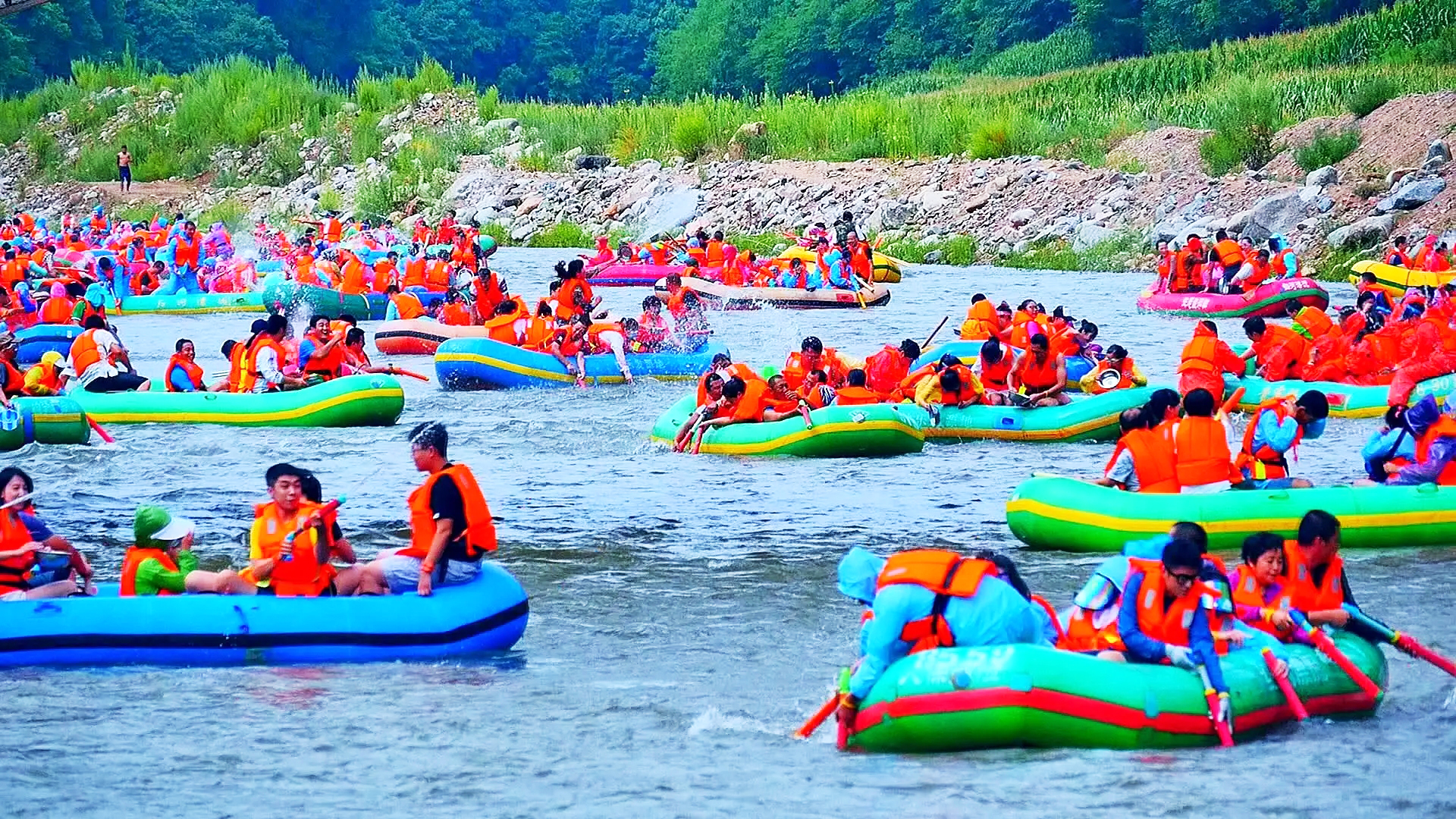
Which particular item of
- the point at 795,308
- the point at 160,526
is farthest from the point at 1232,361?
the point at 795,308

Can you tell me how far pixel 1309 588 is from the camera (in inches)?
313

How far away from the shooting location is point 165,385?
16.6 meters

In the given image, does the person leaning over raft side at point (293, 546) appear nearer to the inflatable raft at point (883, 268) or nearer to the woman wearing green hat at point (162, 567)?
the woman wearing green hat at point (162, 567)

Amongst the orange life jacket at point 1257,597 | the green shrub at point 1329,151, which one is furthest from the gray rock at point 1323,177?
the orange life jacket at point 1257,597

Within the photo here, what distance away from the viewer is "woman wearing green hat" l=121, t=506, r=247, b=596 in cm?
887

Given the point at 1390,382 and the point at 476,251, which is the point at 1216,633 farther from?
the point at 476,251

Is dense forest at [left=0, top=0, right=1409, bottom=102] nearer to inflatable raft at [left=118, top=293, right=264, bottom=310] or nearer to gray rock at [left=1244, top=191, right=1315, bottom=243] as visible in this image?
gray rock at [left=1244, top=191, right=1315, bottom=243]

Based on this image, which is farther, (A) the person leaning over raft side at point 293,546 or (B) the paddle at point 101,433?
(B) the paddle at point 101,433

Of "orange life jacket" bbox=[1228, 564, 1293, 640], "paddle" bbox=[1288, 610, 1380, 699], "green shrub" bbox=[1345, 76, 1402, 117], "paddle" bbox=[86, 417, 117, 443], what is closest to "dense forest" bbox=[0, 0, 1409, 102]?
"green shrub" bbox=[1345, 76, 1402, 117]

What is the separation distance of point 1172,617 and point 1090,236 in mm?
26557

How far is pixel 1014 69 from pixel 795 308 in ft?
108

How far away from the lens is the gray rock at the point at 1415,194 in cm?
Result: 2966

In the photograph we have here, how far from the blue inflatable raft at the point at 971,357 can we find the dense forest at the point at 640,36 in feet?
120

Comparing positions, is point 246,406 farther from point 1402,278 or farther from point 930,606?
point 1402,278
